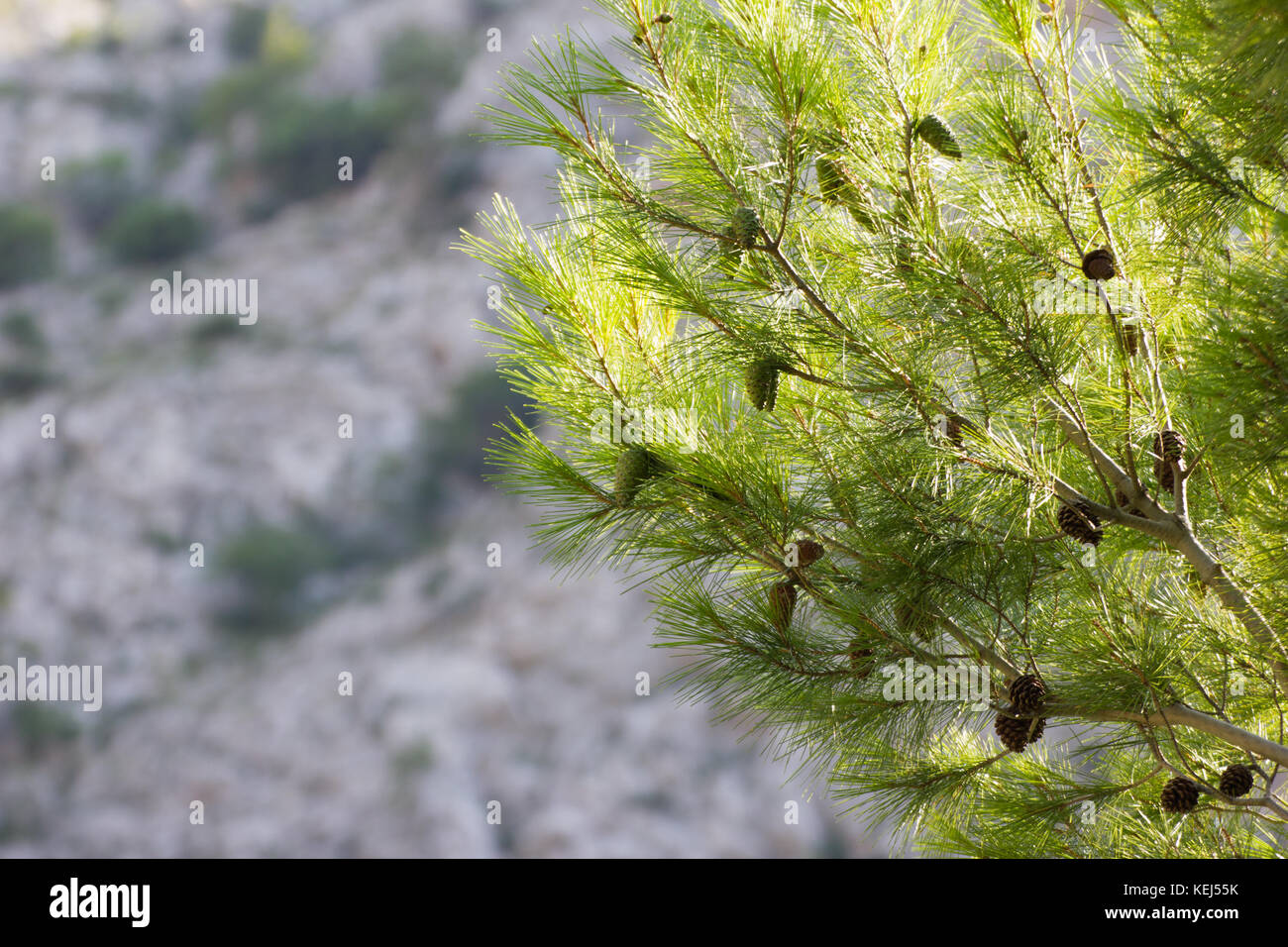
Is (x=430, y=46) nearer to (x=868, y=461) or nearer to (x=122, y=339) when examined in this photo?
(x=122, y=339)

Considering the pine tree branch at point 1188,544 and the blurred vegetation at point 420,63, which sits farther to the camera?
the blurred vegetation at point 420,63

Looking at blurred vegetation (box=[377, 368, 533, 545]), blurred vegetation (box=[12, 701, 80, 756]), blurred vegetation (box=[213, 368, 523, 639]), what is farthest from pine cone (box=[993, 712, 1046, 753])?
blurred vegetation (box=[12, 701, 80, 756])

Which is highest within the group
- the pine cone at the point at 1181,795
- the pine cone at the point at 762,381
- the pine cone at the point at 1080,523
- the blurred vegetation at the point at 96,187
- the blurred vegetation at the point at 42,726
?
the blurred vegetation at the point at 96,187

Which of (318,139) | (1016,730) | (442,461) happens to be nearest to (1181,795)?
(1016,730)

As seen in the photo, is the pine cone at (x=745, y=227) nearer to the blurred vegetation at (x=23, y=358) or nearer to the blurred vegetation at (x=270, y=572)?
the blurred vegetation at (x=270, y=572)

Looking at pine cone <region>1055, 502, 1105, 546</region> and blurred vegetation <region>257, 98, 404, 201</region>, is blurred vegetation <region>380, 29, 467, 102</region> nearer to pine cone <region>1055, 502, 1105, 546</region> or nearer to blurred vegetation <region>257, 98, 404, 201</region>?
blurred vegetation <region>257, 98, 404, 201</region>

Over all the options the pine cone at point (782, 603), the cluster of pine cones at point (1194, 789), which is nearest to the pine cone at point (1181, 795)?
the cluster of pine cones at point (1194, 789)
